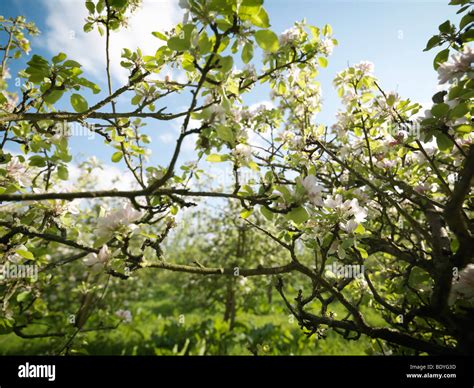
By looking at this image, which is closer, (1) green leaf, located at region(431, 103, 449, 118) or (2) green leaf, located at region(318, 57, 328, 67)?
(1) green leaf, located at region(431, 103, 449, 118)

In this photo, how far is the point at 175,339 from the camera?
6754 millimetres

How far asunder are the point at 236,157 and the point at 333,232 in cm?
76

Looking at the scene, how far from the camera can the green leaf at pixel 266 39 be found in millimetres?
1098

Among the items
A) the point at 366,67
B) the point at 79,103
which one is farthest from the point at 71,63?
the point at 366,67

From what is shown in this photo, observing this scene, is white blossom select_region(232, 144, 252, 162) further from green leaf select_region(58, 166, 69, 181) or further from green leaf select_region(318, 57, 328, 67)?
green leaf select_region(318, 57, 328, 67)

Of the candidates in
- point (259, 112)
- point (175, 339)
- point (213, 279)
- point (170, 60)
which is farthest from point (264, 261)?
point (170, 60)

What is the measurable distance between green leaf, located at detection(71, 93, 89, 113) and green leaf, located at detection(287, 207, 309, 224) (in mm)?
1366

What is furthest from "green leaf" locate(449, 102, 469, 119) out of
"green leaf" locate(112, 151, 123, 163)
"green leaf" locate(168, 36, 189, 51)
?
"green leaf" locate(112, 151, 123, 163)

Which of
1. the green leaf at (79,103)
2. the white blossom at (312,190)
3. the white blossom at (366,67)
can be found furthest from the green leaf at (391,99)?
the green leaf at (79,103)

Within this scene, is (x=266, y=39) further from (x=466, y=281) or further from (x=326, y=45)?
(x=326, y=45)

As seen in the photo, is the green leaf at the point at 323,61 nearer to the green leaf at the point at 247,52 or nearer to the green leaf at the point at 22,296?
the green leaf at the point at 247,52

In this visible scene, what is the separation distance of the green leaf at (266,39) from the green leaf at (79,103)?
1.16 meters

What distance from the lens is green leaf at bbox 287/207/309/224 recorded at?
4.83 feet

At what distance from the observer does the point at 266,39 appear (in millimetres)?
1107
